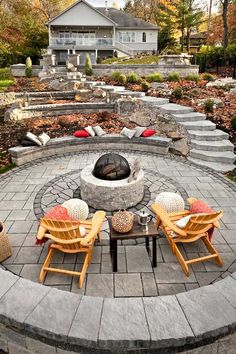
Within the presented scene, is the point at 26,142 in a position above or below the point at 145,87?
below

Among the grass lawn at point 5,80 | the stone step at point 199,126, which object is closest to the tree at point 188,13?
the grass lawn at point 5,80

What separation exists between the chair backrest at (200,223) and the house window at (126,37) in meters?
37.9

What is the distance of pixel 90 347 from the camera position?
10.2 feet

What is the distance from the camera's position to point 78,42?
34.2 m

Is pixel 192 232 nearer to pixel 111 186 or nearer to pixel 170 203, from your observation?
pixel 170 203

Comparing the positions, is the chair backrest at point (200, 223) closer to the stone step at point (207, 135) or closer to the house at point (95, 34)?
the stone step at point (207, 135)

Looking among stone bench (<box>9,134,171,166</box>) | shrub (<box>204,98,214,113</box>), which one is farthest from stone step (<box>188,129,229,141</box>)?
shrub (<box>204,98,214,113</box>)

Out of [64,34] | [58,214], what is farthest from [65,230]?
[64,34]

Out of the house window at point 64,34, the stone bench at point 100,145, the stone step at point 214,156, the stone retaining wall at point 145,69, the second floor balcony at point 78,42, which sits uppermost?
the house window at point 64,34

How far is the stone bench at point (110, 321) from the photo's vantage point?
3107 mm

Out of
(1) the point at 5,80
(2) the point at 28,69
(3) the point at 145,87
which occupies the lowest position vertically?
(3) the point at 145,87

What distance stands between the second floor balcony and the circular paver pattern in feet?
97.0

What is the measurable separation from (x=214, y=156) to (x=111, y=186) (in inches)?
189

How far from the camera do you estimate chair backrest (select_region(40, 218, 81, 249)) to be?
4195mm
